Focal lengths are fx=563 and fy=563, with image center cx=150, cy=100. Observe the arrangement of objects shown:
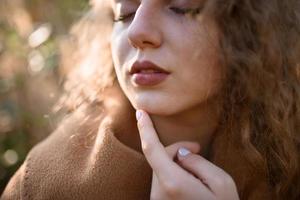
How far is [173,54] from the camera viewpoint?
1250 millimetres

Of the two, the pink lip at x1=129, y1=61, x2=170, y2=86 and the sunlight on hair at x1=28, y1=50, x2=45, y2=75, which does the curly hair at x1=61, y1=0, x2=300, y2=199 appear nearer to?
the pink lip at x1=129, y1=61, x2=170, y2=86

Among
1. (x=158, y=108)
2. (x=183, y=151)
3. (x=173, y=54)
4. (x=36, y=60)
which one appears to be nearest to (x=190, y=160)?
(x=183, y=151)

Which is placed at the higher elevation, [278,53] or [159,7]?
[159,7]

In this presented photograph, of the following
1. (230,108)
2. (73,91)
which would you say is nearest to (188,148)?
(230,108)

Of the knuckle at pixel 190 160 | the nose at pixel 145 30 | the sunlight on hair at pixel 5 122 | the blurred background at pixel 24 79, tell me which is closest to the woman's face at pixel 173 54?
the nose at pixel 145 30

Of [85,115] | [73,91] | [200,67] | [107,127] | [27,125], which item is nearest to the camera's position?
[200,67]

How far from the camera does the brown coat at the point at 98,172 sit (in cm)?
140

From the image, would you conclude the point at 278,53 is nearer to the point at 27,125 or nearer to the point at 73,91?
the point at 73,91

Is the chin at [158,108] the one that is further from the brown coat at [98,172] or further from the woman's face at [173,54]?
the brown coat at [98,172]

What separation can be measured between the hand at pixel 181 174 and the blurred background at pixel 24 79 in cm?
100

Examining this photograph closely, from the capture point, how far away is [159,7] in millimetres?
1279

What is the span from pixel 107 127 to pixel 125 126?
48mm

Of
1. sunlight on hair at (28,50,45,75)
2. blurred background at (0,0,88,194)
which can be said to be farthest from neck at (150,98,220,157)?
sunlight on hair at (28,50,45,75)

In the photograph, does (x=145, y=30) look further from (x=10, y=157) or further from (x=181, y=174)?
(x=10, y=157)
